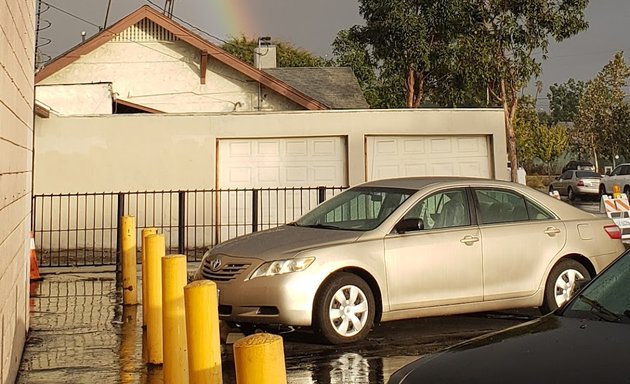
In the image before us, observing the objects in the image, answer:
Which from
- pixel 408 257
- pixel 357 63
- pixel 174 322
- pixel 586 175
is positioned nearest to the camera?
pixel 174 322

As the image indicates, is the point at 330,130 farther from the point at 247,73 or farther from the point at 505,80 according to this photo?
the point at 505,80

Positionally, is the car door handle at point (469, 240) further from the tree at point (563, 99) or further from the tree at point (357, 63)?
the tree at point (563, 99)

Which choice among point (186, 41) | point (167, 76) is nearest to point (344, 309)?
point (186, 41)

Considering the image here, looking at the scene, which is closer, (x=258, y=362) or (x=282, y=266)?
(x=258, y=362)

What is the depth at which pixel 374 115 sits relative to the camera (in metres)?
16.0

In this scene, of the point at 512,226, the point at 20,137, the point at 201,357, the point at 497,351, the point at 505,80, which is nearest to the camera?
the point at 497,351

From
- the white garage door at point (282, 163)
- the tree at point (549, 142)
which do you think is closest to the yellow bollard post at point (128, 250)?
the white garage door at point (282, 163)

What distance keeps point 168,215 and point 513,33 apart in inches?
733

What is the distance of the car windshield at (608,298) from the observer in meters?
3.63

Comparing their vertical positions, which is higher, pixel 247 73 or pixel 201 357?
pixel 247 73

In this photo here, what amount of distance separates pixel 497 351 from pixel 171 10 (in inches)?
883

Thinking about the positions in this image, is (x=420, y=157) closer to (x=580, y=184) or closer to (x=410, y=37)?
(x=410, y=37)

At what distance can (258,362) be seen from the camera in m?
2.67

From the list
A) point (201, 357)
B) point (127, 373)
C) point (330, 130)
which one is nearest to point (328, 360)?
point (127, 373)
